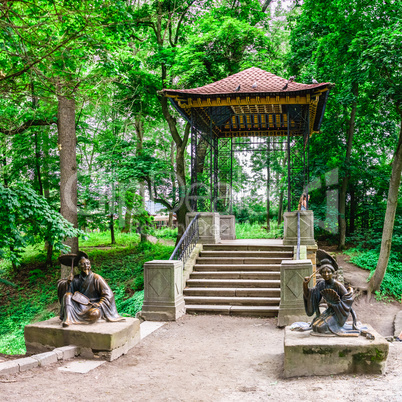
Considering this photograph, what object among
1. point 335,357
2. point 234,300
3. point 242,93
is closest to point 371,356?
point 335,357

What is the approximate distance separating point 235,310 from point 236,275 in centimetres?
158

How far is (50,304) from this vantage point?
561 inches

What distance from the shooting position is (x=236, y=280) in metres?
10.6

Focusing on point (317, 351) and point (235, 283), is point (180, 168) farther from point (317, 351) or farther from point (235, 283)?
point (317, 351)

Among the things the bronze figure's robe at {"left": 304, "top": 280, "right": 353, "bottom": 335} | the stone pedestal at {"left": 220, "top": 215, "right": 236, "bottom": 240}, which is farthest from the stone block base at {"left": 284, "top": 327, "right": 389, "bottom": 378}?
the stone pedestal at {"left": 220, "top": 215, "right": 236, "bottom": 240}

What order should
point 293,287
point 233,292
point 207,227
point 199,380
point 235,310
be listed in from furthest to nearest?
point 207,227, point 233,292, point 235,310, point 293,287, point 199,380

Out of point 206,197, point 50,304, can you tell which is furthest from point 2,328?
point 206,197

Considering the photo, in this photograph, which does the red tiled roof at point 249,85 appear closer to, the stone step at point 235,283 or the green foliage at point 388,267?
the stone step at point 235,283

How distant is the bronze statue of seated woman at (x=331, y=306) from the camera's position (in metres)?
5.43

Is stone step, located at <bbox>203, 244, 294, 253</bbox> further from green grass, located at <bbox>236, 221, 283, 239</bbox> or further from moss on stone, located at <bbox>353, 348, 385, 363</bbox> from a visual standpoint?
moss on stone, located at <bbox>353, 348, 385, 363</bbox>

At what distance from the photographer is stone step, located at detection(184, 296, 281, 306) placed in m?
9.56

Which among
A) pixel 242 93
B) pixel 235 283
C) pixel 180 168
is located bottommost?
pixel 235 283

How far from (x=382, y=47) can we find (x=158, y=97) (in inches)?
349

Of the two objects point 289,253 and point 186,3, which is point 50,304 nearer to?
point 289,253
